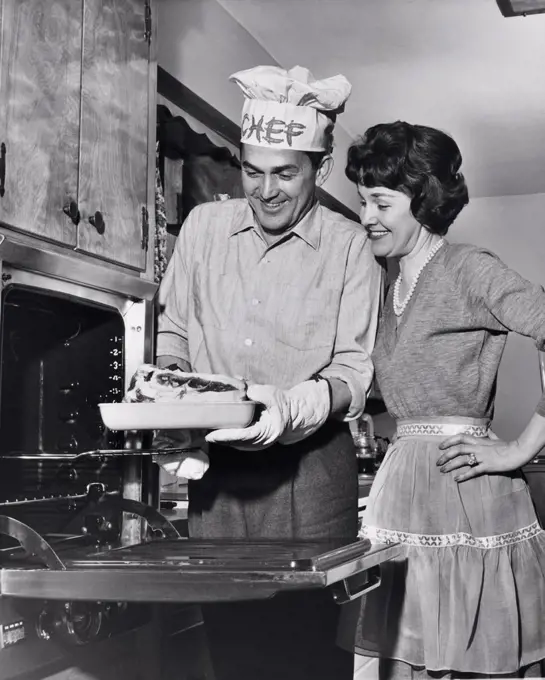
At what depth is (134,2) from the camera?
6.46 feet

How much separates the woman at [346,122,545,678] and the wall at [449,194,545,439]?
16.0 feet

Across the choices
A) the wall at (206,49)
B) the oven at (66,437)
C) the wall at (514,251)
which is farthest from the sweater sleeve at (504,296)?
the wall at (514,251)

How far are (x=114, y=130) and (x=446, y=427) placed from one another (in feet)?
3.02

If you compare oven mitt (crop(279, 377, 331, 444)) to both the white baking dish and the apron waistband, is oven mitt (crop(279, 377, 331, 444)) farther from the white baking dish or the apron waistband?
the apron waistband

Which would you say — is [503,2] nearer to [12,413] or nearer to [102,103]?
[102,103]

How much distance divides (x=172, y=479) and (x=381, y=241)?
4.47 ft

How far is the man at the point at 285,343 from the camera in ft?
4.96

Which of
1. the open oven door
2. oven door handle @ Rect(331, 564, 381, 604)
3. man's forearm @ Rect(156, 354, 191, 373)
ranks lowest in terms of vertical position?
oven door handle @ Rect(331, 564, 381, 604)

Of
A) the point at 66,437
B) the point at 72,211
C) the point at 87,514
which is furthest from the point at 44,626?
the point at 72,211

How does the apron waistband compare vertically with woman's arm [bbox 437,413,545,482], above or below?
above

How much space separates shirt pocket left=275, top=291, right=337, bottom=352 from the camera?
163 centimetres

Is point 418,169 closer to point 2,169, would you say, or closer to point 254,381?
point 254,381

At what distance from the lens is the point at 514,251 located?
6645 millimetres

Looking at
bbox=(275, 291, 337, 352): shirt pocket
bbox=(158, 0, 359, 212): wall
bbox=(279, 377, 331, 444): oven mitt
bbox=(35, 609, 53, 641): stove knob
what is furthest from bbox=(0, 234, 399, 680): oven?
bbox=(158, 0, 359, 212): wall
